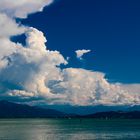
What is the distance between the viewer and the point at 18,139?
146750mm

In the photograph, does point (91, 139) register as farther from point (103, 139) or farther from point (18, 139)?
point (18, 139)

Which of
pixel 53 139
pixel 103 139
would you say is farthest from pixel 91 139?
pixel 53 139

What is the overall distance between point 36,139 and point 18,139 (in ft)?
24.1

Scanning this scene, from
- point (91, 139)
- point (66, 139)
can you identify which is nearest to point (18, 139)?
point (66, 139)

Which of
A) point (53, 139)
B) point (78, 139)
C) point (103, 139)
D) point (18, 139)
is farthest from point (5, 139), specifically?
point (103, 139)

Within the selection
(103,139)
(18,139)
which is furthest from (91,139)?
(18,139)

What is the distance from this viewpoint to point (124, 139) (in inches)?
5851

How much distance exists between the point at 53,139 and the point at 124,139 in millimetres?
28893

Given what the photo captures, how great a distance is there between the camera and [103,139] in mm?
149125

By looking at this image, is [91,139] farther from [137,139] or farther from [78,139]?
[137,139]

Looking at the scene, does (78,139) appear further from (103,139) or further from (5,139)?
(5,139)

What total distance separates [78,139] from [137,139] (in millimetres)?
23972

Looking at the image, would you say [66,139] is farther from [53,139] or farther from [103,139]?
[103,139]

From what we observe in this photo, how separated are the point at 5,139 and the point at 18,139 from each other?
5344 millimetres
